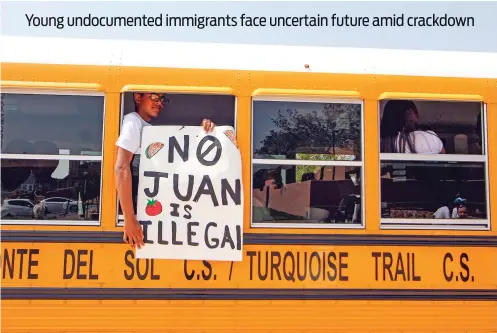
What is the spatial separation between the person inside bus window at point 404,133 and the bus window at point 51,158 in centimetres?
197

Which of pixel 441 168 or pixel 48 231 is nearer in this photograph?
pixel 48 231

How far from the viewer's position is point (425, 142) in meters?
3.28

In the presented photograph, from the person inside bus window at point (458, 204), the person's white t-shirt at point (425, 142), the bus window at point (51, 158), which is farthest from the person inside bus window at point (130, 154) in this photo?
the person inside bus window at point (458, 204)

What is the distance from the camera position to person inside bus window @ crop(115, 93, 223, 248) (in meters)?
3.03

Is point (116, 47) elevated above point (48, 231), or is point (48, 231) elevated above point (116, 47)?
point (116, 47)

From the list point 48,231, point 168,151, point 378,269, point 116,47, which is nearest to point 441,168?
point 378,269

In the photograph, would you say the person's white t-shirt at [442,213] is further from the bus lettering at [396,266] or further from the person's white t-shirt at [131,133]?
the person's white t-shirt at [131,133]

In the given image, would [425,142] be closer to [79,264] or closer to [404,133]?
[404,133]

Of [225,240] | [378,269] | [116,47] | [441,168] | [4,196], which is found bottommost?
[378,269]

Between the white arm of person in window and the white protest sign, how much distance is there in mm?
49

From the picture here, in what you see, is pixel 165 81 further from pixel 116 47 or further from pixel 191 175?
pixel 191 175

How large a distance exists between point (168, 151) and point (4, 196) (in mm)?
1124

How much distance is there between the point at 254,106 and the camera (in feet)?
10.5

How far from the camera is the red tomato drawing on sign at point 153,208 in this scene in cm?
307
